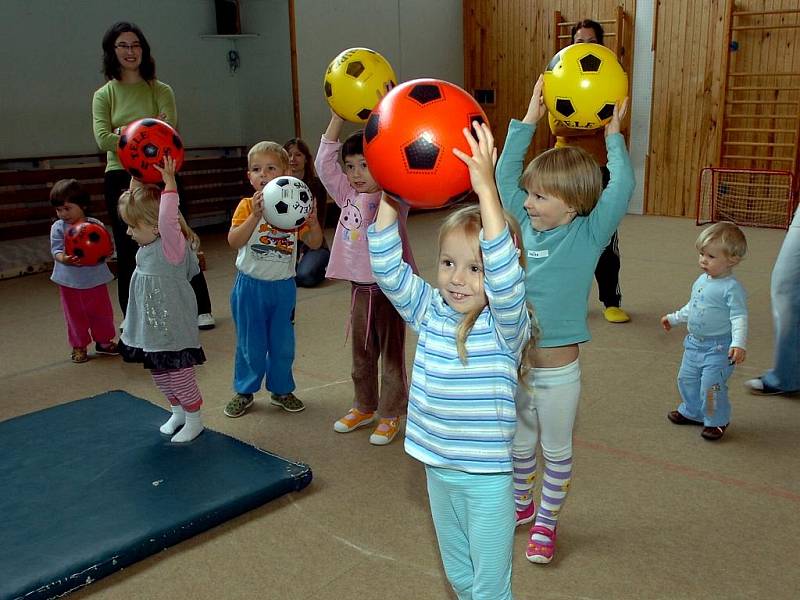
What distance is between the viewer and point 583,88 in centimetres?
270

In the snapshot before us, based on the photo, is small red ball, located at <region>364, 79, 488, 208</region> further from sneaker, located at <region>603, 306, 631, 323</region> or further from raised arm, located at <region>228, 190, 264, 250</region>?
sneaker, located at <region>603, 306, 631, 323</region>

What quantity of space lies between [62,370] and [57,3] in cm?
475

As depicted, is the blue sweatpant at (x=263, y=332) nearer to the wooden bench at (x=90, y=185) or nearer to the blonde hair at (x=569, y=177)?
the blonde hair at (x=569, y=177)

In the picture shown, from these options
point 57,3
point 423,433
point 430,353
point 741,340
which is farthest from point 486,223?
point 57,3

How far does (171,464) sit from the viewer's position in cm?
295

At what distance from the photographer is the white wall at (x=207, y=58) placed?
7328 millimetres

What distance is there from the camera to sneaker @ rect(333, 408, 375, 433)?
11.1ft

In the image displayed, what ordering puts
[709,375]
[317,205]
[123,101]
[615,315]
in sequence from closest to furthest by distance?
1. [709,375]
2. [123,101]
3. [615,315]
4. [317,205]

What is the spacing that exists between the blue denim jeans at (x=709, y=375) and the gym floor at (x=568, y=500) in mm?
128

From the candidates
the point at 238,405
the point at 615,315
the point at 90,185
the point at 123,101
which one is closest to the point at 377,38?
the point at 90,185

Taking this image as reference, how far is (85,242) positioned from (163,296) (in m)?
1.50

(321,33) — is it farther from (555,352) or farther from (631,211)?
(555,352)

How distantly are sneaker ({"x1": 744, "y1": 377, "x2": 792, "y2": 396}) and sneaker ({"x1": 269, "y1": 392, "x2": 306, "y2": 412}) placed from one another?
7.28 feet

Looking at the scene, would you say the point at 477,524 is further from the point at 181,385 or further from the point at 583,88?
the point at 181,385
